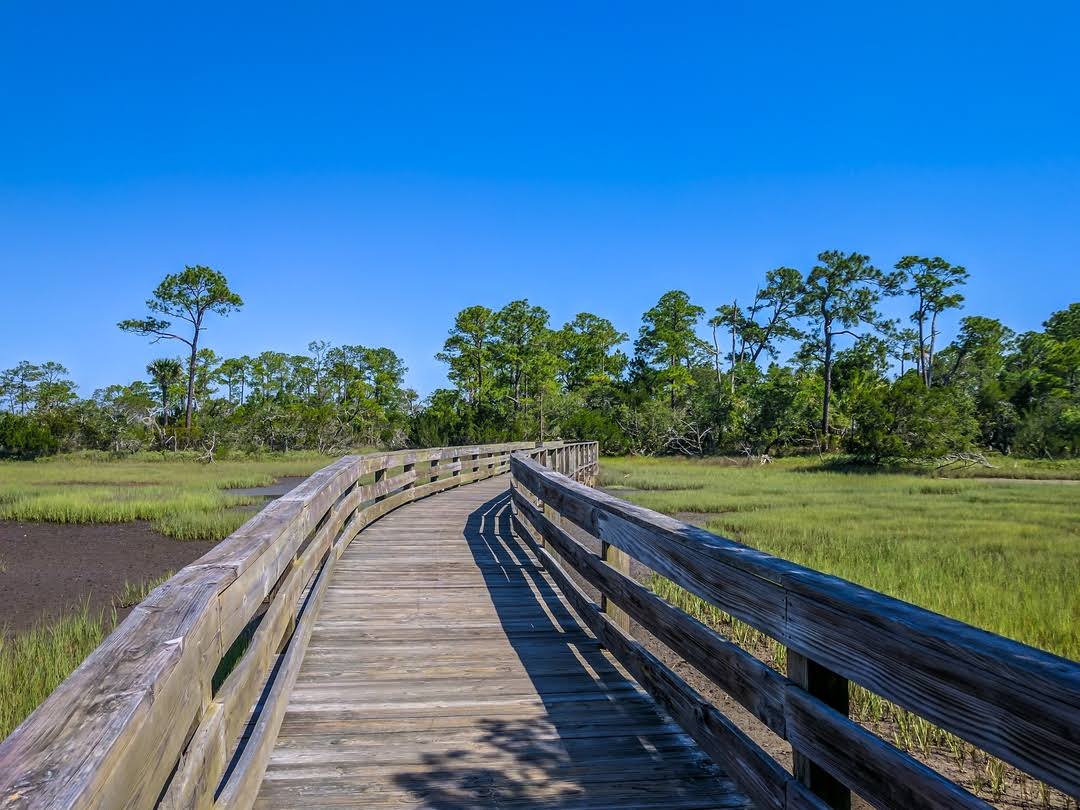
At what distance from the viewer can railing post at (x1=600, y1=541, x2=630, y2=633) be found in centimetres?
400

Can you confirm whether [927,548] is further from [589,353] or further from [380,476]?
[589,353]

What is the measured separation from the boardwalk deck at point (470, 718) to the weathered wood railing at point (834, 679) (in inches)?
9.4

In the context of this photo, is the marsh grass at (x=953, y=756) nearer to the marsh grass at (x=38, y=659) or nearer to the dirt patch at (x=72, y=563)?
the marsh grass at (x=38, y=659)

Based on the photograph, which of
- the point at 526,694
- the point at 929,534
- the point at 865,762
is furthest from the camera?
the point at 929,534

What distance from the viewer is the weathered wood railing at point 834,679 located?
1339 mm

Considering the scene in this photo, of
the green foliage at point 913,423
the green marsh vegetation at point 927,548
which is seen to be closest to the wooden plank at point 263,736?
the green marsh vegetation at point 927,548

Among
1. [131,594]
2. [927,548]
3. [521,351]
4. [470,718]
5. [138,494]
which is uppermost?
[521,351]

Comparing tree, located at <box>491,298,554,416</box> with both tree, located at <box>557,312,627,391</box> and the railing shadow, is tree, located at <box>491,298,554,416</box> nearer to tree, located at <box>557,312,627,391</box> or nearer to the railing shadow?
tree, located at <box>557,312,627,391</box>

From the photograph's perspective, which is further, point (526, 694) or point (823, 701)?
point (526, 694)

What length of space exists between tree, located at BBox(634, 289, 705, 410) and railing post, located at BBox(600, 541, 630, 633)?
48.8 metres

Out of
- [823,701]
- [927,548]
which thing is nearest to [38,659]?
[823,701]

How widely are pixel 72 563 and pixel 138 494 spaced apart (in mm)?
8346

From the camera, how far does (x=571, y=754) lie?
2832mm

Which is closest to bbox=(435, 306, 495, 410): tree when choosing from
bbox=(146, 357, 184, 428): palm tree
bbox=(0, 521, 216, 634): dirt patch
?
bbox=(146, 357, 184, 428): palm tree
